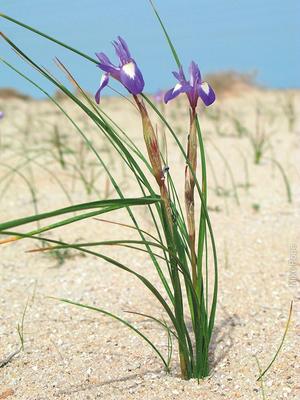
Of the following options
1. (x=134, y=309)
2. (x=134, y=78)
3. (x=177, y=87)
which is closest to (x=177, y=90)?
(x=177, y=87)

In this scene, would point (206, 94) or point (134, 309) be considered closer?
point (206, 94)

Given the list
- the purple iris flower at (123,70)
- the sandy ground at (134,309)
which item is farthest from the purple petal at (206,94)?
the sandy ground at (134,309)

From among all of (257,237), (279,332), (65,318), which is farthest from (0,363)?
(257,237)

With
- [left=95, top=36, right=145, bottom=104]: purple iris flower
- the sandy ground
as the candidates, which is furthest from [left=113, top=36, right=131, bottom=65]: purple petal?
the sandy ground

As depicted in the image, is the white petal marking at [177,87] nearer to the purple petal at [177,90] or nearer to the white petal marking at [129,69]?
the purple petal at [177,90]

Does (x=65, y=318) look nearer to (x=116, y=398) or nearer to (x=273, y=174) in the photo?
(x=116, y=398)

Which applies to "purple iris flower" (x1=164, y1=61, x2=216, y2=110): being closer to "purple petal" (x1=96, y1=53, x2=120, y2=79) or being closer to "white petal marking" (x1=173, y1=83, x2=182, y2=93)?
"white petal marking" (x1=173, y1=83, x2=182, y2=93)

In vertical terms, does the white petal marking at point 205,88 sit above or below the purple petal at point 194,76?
below

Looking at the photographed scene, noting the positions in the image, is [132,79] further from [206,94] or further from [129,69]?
[206,94]
